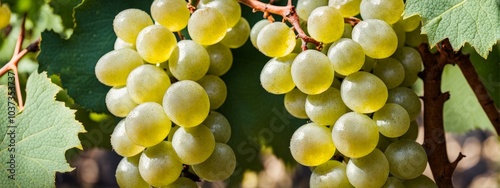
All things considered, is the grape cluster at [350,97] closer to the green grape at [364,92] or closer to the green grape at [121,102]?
the green grape at [364,92]

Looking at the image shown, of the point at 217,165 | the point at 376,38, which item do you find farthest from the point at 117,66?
the point at 376,38

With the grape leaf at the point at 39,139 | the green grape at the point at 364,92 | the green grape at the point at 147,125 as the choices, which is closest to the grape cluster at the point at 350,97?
the green grape at the point at 364,92

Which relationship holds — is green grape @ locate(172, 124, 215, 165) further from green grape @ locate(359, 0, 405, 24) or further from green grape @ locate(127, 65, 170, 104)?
green grape @ locate(359, 0, 405, 24)

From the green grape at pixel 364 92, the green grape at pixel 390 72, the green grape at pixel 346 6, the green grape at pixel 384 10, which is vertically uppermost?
the green grape at pixel 384 10

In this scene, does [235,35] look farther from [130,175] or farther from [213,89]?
[130,175]

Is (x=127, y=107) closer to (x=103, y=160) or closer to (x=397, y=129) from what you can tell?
(x=397, y=129)

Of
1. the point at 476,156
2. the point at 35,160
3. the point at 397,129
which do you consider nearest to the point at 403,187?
the point at 397,129
